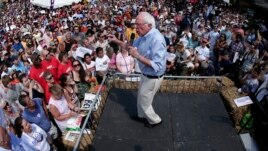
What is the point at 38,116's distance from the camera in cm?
518

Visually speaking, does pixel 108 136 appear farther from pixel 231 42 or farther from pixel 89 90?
pixel 231 42

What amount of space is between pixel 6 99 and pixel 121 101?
310cm

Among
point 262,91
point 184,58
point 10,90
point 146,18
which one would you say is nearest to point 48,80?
point 10,90

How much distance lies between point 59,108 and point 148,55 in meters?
2.11

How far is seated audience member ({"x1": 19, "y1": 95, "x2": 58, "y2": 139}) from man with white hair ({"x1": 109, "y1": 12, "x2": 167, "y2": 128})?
1.88 metres

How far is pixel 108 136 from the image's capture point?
4.77 m

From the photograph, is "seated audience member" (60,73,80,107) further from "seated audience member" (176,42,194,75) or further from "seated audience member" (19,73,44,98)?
"seated audience member" (176,42,194,75)

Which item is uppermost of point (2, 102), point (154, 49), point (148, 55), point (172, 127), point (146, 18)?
point (146, 18)

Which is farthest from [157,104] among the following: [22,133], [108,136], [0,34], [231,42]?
[0,34]

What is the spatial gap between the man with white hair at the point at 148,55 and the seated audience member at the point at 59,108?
5.04ft

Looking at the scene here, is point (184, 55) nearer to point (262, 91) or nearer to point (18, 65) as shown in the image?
point (262, 91)

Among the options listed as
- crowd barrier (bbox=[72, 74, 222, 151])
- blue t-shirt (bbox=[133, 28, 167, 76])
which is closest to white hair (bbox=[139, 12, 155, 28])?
blue t-shirt (bbox=[133, 28, 167, 76])

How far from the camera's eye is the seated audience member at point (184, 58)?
8633 millimetres

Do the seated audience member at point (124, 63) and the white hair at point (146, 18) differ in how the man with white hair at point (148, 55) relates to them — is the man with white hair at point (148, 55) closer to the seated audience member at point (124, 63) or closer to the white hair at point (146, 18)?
the white hair at point (146, 18)
